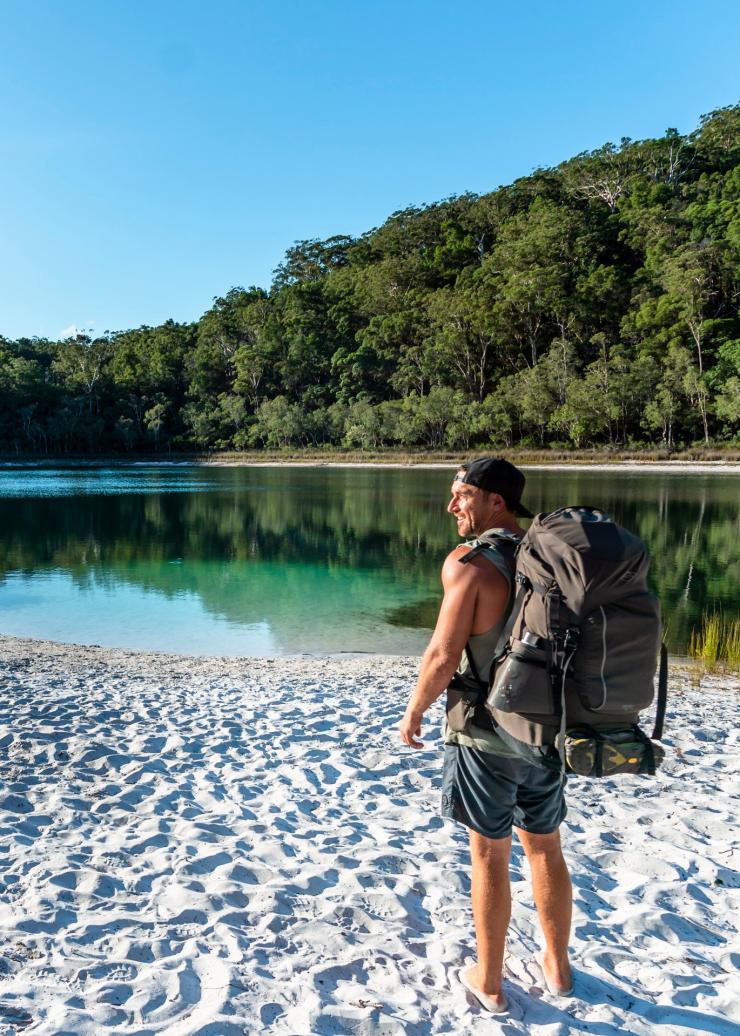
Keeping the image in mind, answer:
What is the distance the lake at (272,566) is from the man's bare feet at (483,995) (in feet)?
25.2

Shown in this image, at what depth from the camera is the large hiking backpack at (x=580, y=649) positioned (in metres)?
1.94

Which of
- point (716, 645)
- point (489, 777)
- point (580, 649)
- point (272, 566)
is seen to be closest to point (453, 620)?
point (580, 649)

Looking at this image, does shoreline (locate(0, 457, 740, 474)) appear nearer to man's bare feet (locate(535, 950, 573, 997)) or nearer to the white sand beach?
the white sand beach

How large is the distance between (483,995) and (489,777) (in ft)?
2.55

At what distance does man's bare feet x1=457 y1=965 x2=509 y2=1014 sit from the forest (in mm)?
59223

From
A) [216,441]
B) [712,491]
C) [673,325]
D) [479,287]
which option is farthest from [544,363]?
[216,441]

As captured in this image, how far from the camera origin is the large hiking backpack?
6.36 feet

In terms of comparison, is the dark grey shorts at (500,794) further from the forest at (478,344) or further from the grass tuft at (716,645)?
the forest at (478,344)

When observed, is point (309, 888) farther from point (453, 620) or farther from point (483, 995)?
point (453, 620)

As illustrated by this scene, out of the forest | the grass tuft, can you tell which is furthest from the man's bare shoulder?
the forest

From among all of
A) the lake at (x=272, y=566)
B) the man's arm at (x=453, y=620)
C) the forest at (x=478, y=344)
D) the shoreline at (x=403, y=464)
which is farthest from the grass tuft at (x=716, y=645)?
the forest at (x=478, y=344)

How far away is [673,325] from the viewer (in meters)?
65.6

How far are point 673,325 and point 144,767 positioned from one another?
69.9 m

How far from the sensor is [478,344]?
8106 cm
